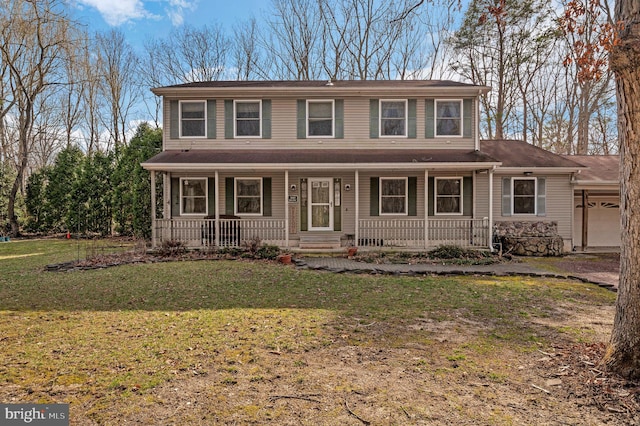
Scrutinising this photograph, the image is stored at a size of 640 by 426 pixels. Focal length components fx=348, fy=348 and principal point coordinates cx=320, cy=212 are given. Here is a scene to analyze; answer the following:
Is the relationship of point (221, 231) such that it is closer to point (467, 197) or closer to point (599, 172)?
point (467, 197)

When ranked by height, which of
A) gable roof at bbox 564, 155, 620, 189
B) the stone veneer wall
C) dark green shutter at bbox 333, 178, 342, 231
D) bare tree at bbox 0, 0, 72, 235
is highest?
bare tree at bbox 0, 0, 72, 235

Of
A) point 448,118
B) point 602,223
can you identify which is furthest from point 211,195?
point 602,223

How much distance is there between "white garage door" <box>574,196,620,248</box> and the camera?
1352cm

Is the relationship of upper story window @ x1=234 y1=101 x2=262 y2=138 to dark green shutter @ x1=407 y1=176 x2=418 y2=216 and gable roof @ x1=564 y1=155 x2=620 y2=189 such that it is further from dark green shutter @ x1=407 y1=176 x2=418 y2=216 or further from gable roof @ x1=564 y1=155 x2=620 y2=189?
gable roof @ x1=564 y1=155 x2=620 y2=189

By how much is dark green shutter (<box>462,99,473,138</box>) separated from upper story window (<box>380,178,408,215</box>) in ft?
9.95

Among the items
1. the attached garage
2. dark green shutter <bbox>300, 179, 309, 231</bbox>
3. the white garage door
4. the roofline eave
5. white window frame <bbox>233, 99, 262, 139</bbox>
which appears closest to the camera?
the roofline eave

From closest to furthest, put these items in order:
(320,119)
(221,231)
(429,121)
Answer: (221,231) → (429,121) → (320,119)

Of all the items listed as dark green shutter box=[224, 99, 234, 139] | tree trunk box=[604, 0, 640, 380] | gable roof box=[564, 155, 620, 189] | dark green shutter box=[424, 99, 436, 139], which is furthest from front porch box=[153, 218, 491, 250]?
tree trunk box=[604, 0, 640, 380]

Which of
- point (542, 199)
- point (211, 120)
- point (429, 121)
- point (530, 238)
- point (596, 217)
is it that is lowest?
point (530, 238)

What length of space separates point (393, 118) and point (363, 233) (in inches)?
176

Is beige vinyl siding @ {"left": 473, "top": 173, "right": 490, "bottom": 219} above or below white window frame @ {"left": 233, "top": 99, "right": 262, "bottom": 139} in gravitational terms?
below

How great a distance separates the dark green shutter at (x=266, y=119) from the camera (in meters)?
12.9

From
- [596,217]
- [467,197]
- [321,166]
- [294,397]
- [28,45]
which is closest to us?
[294,397]

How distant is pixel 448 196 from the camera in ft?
41.9
